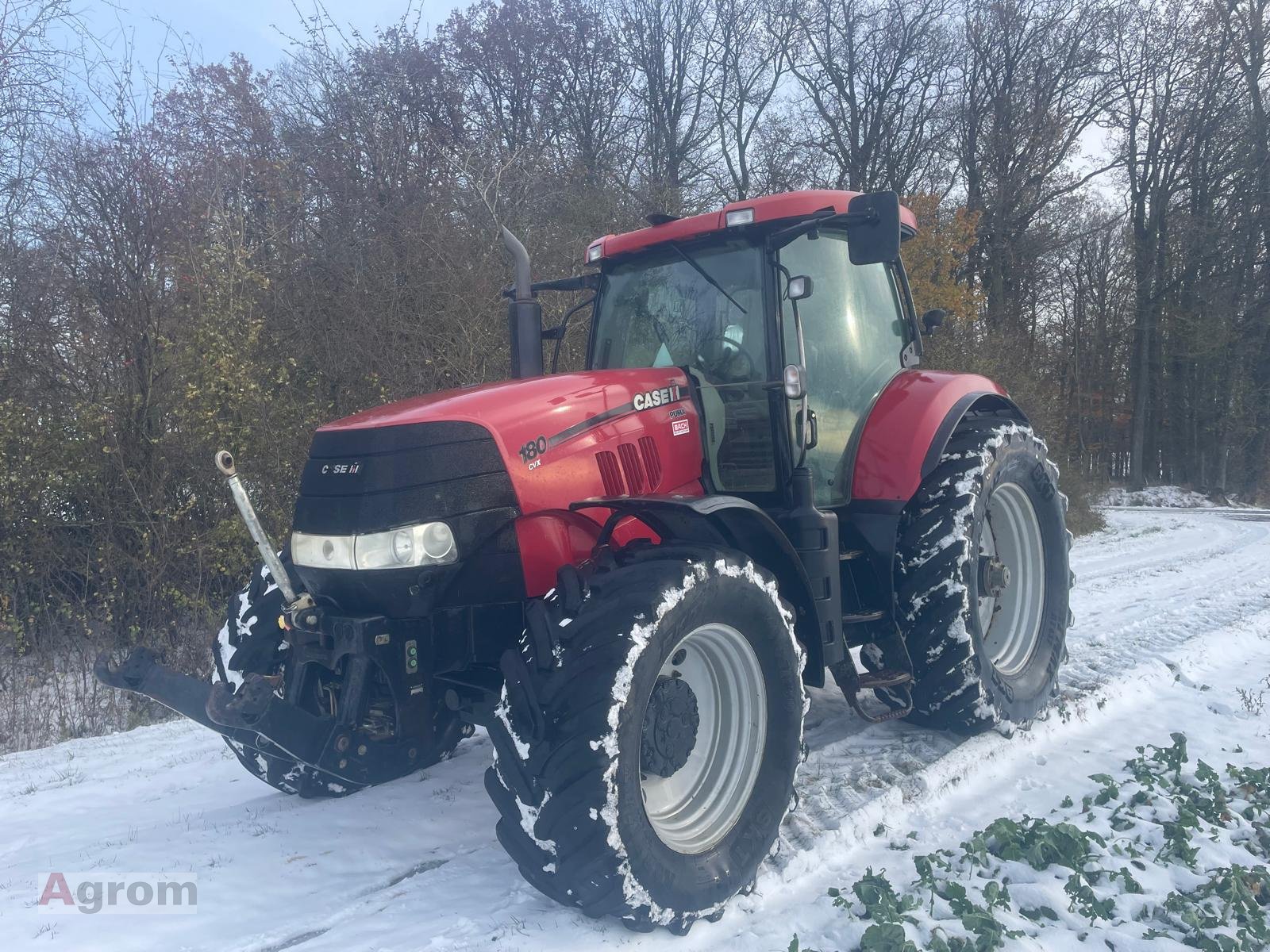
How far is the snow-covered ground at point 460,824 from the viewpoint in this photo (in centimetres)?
262

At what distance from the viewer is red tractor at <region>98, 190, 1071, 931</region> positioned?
2.54 meters

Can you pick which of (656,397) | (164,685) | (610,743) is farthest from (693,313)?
(164,685)

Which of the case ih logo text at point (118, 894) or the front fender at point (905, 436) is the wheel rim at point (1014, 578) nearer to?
the front fender at point (905, 436)

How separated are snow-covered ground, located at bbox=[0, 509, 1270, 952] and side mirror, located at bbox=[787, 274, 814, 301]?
192 centimetres

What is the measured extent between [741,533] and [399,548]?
1.17 meters

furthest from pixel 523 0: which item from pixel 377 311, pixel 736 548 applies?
pixel 736 548

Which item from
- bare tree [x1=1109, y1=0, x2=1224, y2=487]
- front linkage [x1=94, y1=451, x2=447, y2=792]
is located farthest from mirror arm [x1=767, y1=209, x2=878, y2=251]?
bare tree [x1=1109, y1=0, x2=1224, y2=487]

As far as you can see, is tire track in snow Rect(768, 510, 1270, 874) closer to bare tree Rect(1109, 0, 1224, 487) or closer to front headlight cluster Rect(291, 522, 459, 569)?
front headlight cluster Rect(291, 522, 459, 569)

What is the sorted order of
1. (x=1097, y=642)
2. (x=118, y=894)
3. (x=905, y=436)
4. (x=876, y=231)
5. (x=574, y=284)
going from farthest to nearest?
(x=1097, y=642) → (x=574, y=284) → (x=905, y=436) → (x=876, y=231) → (x=118, y=894)

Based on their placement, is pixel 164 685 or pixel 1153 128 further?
pixel 1153 128

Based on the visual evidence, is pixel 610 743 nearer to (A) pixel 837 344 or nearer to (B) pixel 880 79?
(A) pixel 837 344

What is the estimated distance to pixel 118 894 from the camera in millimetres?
2855

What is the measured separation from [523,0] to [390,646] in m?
19.4

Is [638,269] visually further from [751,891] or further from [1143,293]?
[1143,293]
